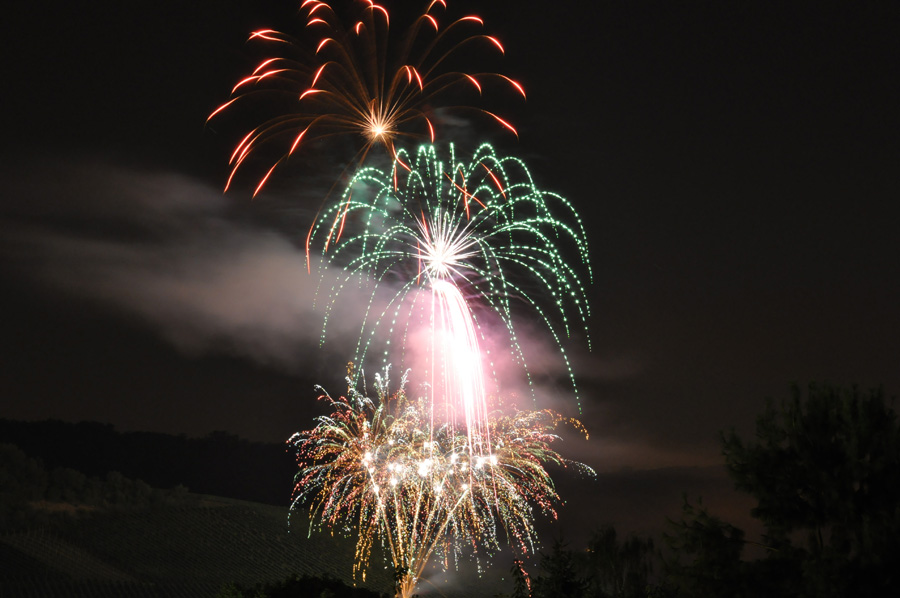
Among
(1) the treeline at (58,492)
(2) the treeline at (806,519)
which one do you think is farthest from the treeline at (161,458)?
(2) the treeline at (806,519)

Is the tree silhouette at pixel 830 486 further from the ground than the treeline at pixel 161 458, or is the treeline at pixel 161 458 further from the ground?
the treeline at pixel 161 458

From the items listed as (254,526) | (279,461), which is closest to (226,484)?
(279,461)

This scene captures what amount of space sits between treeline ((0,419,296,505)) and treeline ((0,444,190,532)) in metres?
12.0

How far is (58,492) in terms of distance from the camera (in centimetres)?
13888

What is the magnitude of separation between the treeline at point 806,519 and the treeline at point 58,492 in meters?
118

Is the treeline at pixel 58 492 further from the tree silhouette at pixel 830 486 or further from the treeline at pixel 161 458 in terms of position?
the tree silhouette at pixel 830 486

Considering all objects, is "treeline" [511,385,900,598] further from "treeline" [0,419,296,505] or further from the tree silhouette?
"treeline" [0,419,296,505]

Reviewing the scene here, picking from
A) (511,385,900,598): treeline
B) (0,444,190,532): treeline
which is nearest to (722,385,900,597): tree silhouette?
(511,385,900,598): treeline

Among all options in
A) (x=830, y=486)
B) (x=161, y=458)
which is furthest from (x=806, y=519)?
(x=161, y=458)

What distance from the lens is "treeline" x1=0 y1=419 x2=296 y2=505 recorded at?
15925 cm

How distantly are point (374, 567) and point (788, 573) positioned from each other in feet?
305

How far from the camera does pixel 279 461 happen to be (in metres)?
166

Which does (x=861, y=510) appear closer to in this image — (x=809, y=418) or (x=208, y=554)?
(x=809, y=418)

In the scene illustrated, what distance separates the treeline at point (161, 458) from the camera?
15925 centimetres
